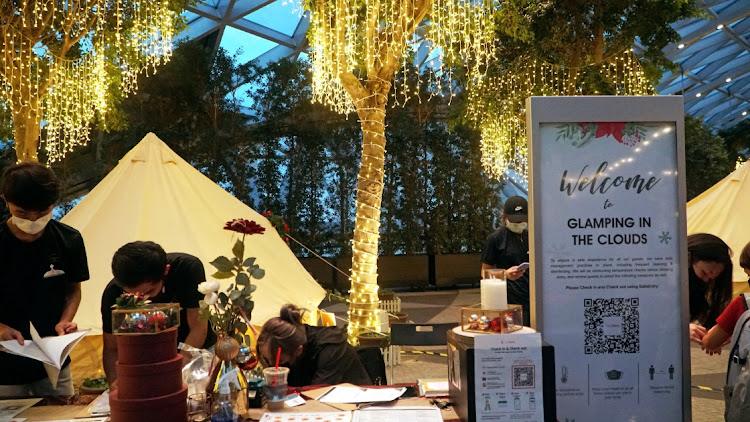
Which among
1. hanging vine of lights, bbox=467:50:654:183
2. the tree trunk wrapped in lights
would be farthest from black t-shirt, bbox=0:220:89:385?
hanging vine of lights, bbox=467:50:654:183

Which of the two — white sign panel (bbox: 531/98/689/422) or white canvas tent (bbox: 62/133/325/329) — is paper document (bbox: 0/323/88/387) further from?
white canvas tent (bbox: 62/133/325/329)

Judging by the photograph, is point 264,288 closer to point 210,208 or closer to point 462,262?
point 210,208

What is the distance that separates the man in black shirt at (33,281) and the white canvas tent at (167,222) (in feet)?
6.81

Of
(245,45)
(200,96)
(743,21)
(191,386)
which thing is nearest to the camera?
(191,386)

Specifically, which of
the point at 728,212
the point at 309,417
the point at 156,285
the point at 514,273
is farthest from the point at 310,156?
the point at 309,417

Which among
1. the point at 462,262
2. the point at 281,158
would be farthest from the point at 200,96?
the point at 462,262

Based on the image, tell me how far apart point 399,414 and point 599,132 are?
108cm

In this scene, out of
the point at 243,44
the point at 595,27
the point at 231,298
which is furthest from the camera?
the point at 243,44

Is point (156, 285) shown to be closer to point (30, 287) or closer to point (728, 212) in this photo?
point (30, 287)

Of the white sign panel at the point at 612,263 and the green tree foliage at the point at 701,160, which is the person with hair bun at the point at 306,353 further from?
the green tree foliage at the point at 701,160

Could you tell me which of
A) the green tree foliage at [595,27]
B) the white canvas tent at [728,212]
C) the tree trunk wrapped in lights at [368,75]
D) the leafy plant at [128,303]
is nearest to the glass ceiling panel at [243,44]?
the green tree foliage at [595,27]

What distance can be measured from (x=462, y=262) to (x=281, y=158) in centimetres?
371

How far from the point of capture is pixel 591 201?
6.36ft

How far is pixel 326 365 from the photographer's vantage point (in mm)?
2453
